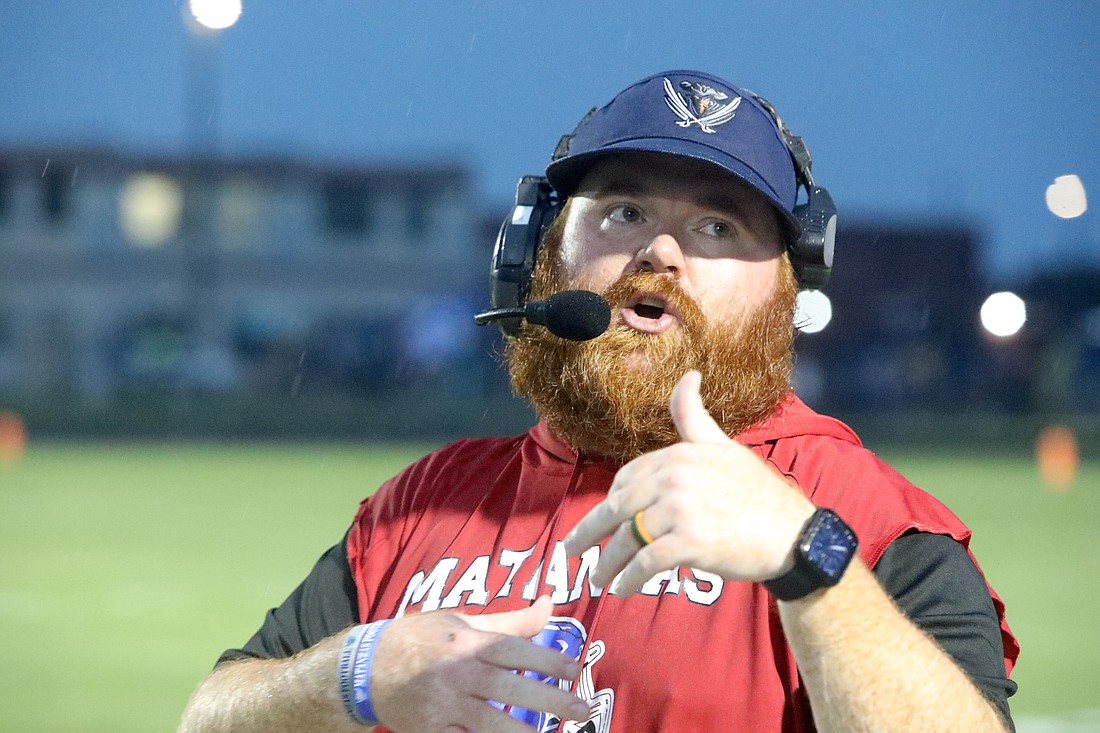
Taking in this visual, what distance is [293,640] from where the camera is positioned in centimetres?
224

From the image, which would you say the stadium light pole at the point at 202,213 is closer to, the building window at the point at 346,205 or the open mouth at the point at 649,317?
the building window at the point at 346,205

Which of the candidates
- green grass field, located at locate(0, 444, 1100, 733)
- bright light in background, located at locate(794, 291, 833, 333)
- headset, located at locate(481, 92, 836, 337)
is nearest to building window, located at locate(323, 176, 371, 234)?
green grass field, located at locate(0, 444, 1100, 733)

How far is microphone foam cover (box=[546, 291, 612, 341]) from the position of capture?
2064mm

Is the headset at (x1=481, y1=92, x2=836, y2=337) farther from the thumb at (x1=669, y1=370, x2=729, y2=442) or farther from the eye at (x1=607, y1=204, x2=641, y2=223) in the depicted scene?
the thumb at (x1=669, y1=370, x2=729, y2=442)

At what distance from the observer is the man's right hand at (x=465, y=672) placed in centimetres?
171

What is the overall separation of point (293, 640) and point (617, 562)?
90cm

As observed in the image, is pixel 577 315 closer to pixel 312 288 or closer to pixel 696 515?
pixel 696 515

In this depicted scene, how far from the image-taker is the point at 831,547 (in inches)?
61.1

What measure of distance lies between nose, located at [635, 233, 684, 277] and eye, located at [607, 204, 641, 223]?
8 cm

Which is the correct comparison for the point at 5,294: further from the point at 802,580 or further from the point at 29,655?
the point at 802,580

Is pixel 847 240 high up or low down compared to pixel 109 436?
up

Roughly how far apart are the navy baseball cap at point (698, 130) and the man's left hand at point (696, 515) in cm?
70

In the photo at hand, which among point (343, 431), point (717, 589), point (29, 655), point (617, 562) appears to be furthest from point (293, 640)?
point (343, 431)

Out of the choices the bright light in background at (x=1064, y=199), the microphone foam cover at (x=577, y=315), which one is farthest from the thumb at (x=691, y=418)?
the bright light in background at (x=1064, y=199)
